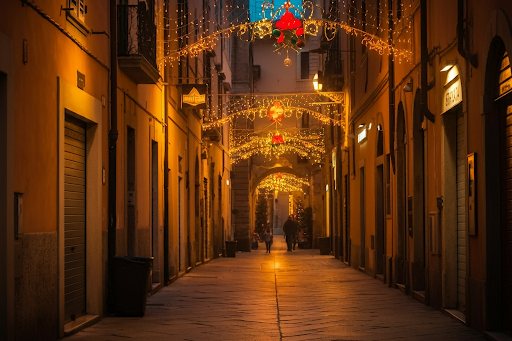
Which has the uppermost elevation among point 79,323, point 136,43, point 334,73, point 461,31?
point 334,73

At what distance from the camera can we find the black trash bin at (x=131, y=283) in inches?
475

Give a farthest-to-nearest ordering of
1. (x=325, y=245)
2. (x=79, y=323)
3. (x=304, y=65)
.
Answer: (x=304, y=65) < (x=325, y=245) < (x=79, y=323)

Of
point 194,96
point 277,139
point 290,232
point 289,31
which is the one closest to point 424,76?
point 289,31

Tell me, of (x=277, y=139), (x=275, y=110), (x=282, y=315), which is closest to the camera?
(x=282, y=315)

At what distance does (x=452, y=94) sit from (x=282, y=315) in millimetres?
3748

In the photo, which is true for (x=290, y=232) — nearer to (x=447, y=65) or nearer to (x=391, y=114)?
(x=391, y=114)

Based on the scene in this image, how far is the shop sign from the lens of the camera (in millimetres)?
11316

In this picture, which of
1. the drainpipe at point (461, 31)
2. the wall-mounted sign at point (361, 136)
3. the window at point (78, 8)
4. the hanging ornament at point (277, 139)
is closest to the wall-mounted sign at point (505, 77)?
the drainpipe at point (461, 31)

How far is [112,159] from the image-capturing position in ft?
41.5

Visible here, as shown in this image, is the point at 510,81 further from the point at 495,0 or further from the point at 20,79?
the point at 20,79

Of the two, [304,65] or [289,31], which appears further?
[304,65]

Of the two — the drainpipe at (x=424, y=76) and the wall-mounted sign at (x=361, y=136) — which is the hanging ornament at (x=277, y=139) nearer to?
the wall-mounted sign at (x=361, y=136)

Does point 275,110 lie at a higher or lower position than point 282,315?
higher

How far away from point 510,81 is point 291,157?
40.6 metres
